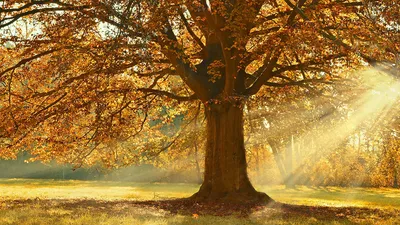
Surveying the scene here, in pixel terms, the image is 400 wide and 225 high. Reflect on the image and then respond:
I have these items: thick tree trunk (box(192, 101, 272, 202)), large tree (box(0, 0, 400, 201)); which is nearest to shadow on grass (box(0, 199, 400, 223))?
thick tree trunk (box(192, 101, 272, 202))

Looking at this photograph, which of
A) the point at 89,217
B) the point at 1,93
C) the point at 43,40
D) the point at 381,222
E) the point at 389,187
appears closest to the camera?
the point at 89,217

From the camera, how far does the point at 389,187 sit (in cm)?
4597

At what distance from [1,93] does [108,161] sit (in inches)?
264

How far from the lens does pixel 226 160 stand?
17312 millimetres

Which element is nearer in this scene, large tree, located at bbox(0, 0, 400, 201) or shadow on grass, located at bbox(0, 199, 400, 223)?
large tree, located at bbox(0, 0, 400, 201)

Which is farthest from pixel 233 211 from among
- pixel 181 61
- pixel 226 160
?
pixel 181 61

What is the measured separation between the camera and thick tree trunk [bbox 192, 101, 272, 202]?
56.4 ft

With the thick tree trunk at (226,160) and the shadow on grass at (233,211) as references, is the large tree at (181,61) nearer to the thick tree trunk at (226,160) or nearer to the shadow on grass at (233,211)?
the thick tree trunk at (226,160)

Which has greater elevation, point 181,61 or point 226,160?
point 181,61

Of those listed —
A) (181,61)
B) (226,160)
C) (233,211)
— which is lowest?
(233,211)

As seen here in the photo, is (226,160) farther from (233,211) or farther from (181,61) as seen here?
(181,61)

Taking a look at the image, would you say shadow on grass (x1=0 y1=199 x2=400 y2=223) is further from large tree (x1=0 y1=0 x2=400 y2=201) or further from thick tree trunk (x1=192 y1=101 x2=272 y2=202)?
large tree (x1=0 y1=0 x2=400 y2=201)

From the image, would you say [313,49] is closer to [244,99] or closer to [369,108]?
[244,99]

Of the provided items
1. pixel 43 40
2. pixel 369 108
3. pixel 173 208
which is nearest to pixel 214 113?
pixel 173 208
